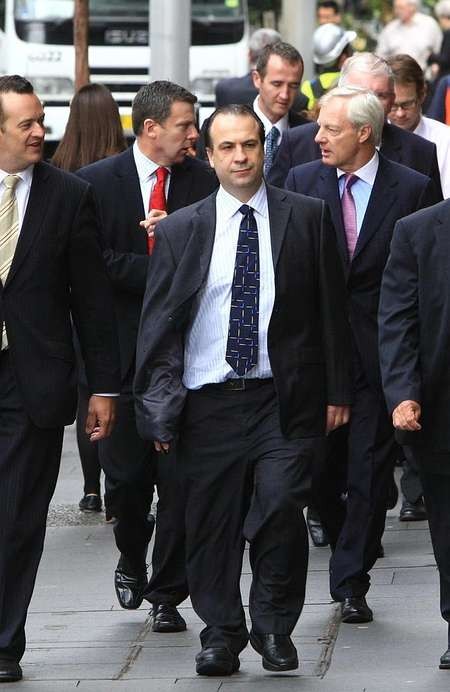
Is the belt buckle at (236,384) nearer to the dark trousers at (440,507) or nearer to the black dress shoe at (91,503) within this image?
the dark trousers at (440,507)

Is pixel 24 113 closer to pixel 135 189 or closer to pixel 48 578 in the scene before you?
pixel 135 189

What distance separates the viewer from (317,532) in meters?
8.88

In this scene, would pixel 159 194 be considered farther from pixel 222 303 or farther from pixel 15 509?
pixel 15 509

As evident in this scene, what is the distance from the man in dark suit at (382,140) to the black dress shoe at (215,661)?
2.60 metres

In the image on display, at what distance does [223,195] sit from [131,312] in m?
1.06

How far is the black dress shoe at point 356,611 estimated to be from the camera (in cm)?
732

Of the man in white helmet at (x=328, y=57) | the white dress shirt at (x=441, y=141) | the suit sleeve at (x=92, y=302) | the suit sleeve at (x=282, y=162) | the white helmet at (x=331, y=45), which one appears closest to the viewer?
the suit sleeve at (x=92, y=302)

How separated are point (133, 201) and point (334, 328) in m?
1.30

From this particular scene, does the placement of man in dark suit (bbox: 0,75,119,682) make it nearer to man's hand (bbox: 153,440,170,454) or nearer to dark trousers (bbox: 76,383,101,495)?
man's hand (bbox: 153,440,170,454)

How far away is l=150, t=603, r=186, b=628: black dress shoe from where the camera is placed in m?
7.31

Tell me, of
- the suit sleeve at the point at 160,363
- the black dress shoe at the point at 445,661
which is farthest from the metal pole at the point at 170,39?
the black dress shoe at the point at 445,661

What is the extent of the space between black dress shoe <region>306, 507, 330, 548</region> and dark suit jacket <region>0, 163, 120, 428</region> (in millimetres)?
2303

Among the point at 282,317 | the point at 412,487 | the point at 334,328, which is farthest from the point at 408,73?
the point at 282,317

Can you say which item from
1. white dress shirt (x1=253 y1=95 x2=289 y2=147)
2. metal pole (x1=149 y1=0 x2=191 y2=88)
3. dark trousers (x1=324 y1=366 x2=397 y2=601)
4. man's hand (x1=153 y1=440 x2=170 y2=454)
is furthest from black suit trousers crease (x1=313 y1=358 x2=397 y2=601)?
metal pole (x1=149 y1=0 x2=191 y2=88)
